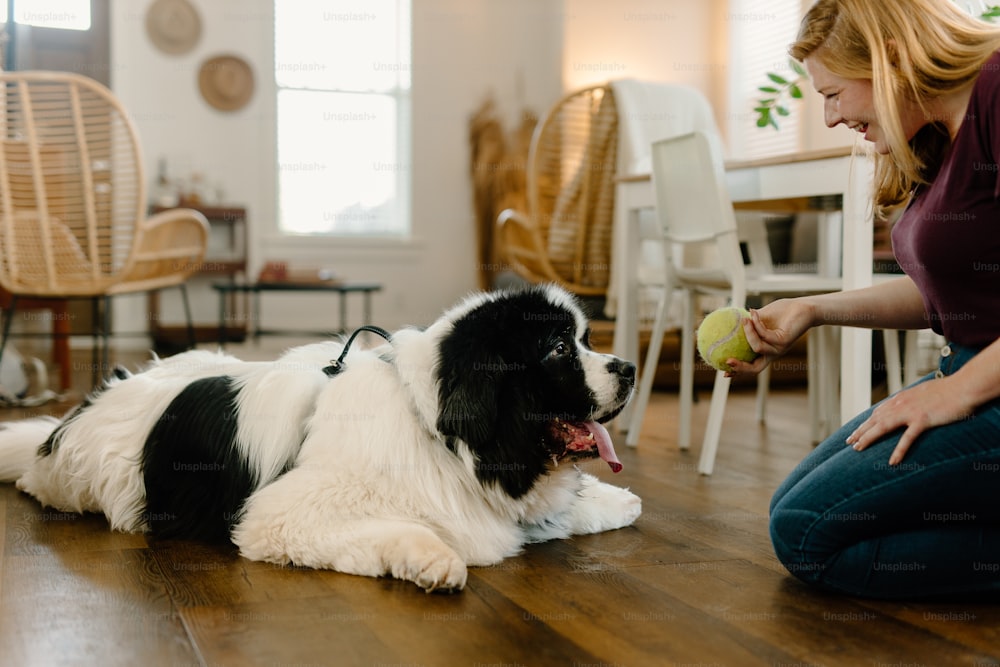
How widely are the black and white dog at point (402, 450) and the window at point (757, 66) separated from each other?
5.86 meters

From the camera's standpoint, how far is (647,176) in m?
3.42

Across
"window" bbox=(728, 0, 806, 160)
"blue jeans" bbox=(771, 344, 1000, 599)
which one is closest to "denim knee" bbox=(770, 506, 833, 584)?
"blue jeans" bbox=(771, 344, 1000, 599)

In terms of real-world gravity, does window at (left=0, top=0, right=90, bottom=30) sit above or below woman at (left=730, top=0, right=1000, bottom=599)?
above

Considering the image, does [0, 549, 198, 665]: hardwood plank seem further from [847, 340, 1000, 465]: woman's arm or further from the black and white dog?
[847, 340, 1000, 465]: woman's arm

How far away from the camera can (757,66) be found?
25.8 ft

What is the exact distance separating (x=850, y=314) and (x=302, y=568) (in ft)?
3.85

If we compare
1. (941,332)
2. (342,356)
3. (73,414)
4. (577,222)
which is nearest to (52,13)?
(577,222)

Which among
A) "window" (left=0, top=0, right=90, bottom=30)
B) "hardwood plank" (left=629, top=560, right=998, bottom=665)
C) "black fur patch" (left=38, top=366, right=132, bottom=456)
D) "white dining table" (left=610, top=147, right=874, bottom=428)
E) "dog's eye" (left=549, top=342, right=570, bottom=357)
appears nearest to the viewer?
"hardwood plank" (left=629, top=560, right=998, bottom=665)

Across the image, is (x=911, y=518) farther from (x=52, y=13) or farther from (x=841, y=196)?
(x=52, y=13)

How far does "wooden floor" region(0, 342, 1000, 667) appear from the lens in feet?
4.51

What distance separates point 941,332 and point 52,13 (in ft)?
24.4

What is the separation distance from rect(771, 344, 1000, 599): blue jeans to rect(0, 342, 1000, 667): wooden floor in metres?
0.04

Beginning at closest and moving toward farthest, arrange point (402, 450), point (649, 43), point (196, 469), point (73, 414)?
point (402, 450)
point (196, 469)
point (73, 414)
point (649, 43)

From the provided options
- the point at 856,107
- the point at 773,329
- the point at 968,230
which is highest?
the point at 856,107
